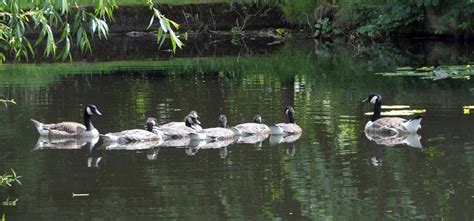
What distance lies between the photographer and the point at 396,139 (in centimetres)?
1939

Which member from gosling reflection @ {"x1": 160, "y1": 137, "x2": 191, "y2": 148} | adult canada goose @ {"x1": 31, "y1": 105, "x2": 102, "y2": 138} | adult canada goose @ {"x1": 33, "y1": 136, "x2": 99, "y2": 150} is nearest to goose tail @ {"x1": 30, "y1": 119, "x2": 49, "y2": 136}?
adult canada goose @ {"x1": 31, "y1": 105, "x2": 102, "y2": 138}

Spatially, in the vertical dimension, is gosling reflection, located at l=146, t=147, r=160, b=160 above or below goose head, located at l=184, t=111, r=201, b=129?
below

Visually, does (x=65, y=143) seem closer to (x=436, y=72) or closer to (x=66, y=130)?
(x=66, y=130)

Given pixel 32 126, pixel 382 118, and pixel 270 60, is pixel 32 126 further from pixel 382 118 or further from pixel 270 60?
pixel 270 60

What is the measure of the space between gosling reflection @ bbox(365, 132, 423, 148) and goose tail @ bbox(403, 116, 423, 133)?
0.10 metres

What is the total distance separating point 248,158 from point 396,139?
3.66 metres

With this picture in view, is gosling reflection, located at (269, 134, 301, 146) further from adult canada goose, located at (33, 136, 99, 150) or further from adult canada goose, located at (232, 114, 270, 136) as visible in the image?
adult canada goose, located at (33, 136, 99, 150)

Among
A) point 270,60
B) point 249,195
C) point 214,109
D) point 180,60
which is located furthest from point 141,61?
point 249,195

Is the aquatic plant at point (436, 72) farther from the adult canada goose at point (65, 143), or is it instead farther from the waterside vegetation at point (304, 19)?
the adult canada goose at point (65, 143)

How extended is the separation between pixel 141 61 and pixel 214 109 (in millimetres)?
16640

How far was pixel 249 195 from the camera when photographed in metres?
14.0

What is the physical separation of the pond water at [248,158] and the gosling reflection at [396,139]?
217 millimetres

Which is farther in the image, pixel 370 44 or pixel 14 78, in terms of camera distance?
pixel 370 44

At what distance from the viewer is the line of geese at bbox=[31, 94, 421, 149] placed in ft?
63.3
